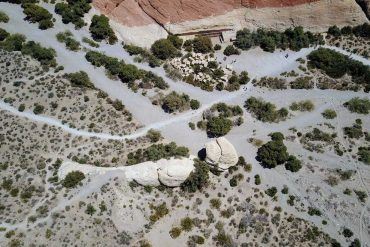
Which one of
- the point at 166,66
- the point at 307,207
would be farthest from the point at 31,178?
the point at 307,207

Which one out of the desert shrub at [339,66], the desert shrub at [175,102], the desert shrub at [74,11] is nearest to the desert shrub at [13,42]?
the desert shrub at [74,11]

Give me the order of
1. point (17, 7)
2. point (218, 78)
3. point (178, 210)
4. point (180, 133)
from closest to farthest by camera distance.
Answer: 1. point (178, 210)
2. point (180, 133)
3. point (218, 78)
4. point (17, 7)

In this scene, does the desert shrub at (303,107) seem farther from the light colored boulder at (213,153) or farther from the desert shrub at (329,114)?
the light colored boulder at (213,153)

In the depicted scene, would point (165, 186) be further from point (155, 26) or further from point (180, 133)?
point (155, 26)

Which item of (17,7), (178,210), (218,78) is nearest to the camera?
(178,210)

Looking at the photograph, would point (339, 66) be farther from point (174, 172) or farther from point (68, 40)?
point (68, 40)

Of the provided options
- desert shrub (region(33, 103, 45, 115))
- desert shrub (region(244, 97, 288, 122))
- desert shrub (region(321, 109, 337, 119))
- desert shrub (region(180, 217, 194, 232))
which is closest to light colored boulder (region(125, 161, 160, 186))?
desert shrub (region(180, 217, 194, 232))
